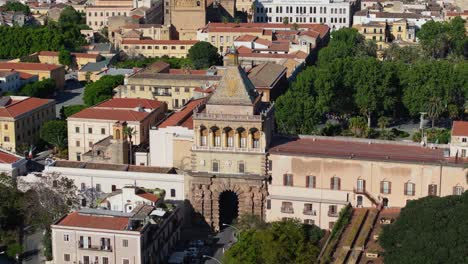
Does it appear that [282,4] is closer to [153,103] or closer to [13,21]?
[13,21]

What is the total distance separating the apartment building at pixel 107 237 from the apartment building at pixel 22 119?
27.6 meters

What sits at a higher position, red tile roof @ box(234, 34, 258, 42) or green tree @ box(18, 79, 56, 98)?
red tile roof @ box(234, 34, 258, 42)

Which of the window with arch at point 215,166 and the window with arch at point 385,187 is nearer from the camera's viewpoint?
the window with arch at point 385,187

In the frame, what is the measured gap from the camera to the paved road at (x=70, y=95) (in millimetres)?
109756

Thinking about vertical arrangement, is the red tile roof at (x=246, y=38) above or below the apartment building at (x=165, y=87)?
above

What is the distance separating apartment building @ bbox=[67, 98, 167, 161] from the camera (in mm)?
82438

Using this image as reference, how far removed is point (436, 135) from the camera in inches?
3396

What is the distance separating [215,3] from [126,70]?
44.4 meters

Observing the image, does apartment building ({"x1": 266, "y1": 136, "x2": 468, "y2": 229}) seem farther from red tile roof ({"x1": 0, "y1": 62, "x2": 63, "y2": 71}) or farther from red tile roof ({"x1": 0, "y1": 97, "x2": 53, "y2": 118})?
red tile roof ({"x1": 0, "y1": 62, "x2": 63, "y2": 71})

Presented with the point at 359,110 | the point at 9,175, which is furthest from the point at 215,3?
the point at 9,175

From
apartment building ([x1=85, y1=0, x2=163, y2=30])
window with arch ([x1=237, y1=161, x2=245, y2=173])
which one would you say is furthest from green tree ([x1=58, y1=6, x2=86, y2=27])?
window with arch ([x1=237, y1=161, x2=245, y2=173])

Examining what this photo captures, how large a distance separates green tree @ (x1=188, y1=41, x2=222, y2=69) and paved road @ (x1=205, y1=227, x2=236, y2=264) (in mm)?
56548

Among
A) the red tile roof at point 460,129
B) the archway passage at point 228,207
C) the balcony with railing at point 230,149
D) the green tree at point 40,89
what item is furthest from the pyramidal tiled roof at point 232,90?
the green tree at point 40,89

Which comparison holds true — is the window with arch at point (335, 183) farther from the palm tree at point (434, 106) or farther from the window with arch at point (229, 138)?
the palm tree at point (434, 106)
